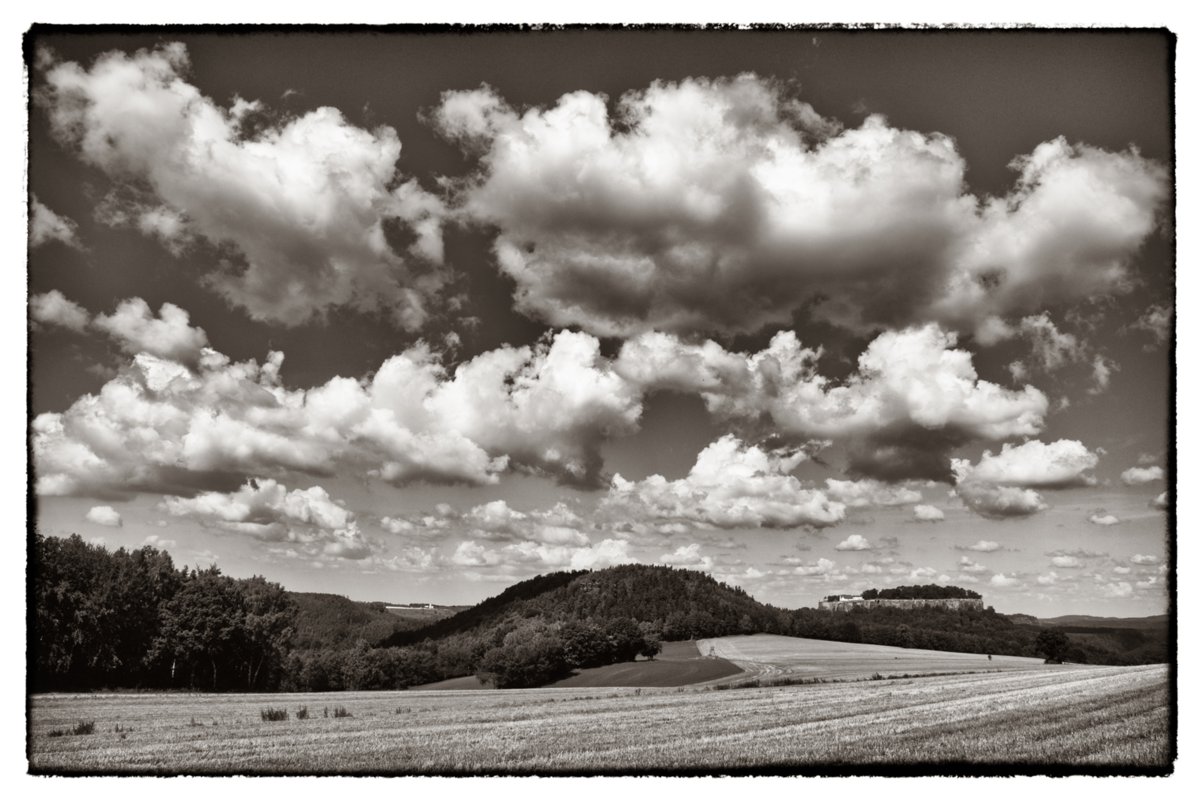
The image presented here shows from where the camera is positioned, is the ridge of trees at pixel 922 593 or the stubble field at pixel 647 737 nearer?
the stubble field at pixel 647 737

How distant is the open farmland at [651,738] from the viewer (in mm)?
11812

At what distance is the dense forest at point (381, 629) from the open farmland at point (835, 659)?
2.98 ft

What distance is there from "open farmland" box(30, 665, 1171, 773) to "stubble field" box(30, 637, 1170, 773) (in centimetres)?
3

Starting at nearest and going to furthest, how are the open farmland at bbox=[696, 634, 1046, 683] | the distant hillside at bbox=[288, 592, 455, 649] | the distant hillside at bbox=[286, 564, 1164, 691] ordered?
the open farmland at bbox=[696, 634, 1046, 683] < the distant hillside at bbox=[286, 564, 1164, 691] < the distant hillside at bbox=[288, 592, 455, 649]

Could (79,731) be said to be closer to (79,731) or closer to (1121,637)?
(79,731)

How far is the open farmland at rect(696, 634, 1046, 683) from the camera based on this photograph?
3856 cm

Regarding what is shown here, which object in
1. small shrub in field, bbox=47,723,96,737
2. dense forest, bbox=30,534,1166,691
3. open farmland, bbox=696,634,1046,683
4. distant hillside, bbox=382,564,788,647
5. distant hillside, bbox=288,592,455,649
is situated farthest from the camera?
distant hillside, bbox=382,564,788,647

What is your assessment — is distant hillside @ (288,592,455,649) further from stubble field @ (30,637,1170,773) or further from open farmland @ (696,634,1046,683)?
stubble field @ (30,637,1170,773)

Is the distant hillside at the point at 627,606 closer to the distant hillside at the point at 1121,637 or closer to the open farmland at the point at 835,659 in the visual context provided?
the open farmland at the point at 835,659

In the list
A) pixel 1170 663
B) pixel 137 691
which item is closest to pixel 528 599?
pixel 137 691

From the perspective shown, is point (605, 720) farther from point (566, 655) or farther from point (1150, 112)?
point (566, 655)

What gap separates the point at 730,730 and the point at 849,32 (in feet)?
41.4

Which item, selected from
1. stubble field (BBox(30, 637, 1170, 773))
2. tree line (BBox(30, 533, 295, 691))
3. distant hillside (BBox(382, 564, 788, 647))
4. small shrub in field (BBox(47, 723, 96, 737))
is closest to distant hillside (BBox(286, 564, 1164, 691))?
distant hillside (BBox(382, 564, 788, 647))

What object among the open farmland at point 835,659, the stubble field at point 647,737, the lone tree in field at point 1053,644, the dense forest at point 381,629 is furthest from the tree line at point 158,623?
the lone tree in field at point 1053,644
